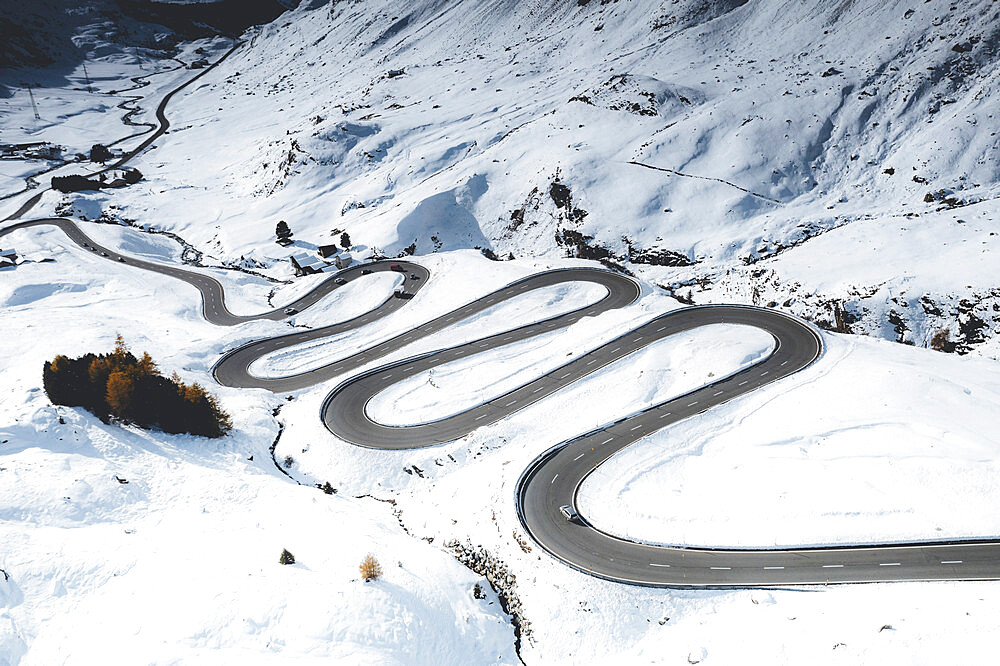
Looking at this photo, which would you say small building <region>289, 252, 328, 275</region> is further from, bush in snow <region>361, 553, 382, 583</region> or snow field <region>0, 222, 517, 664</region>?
bush in snow <region>361, 553, 382, 583</region>

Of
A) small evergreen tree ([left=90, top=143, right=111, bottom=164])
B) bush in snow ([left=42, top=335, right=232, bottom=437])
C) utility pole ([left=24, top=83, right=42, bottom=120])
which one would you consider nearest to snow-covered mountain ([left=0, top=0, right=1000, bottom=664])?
bush in snow ([left=42, top=335, right=232, bottom=437])

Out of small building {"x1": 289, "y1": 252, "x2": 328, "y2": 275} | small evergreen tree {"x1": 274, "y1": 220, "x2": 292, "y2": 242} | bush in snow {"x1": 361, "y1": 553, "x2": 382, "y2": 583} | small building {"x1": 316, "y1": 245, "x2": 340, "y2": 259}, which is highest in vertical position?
small evergreen tree {"x1": 274, "y1": 220, "x2": 292, "y2": 242}

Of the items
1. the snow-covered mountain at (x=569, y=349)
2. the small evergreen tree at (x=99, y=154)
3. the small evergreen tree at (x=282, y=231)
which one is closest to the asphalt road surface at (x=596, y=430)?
the snow-covered mountain at (x=569, y=349)

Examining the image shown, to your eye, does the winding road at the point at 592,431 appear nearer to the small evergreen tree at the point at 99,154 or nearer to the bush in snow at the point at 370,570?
the bush in snow at the point at 370,570

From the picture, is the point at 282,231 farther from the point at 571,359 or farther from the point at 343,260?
the point at 571,359

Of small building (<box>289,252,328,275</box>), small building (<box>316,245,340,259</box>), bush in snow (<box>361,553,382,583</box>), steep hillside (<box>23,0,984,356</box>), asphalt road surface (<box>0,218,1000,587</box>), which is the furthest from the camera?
small building (<box>316,245,340,259</box>)

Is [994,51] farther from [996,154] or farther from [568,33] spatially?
[568,33]

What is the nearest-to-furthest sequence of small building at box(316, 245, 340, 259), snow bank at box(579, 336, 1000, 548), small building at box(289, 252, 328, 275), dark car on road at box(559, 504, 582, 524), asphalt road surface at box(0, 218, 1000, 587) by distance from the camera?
1. asphalt road surface at box(0, 218, 1000, 587)
2. snow bank at box(579, 336, 1000, 548)
3. dark car on road at box(559, 504, 582, 524)
4. small building at box(289, 252, 328, 275)
5. small building at box(316, 245, 340, 259)
